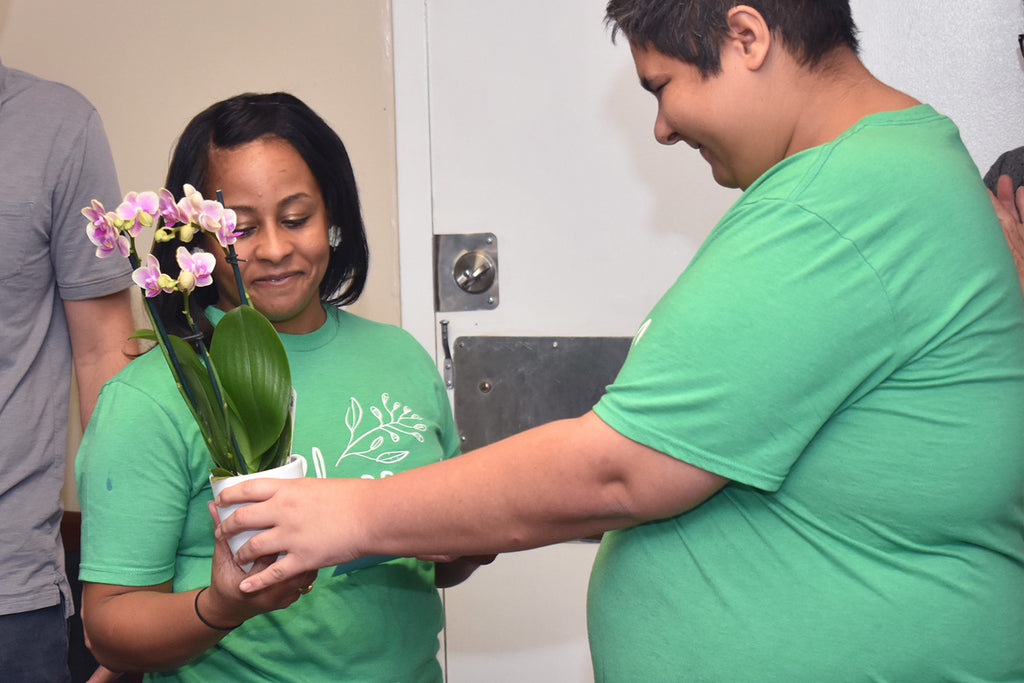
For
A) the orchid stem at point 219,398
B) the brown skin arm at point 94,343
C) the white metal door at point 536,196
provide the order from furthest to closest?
1. the white metal door at point 536,196
2. the brown skin arm at point 94,343
3. the orchid stem at point 219,398

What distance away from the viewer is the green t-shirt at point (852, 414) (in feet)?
2.56

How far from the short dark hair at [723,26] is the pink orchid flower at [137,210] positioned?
1.81 ft

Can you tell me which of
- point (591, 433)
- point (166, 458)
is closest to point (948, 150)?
point (591, 433)

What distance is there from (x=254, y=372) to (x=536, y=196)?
1.08 m

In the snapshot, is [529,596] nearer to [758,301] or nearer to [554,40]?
[554,40]

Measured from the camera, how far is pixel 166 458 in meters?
1.06

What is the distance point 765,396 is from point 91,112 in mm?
1366

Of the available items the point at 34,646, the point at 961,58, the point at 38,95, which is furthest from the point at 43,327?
the point at 961,58

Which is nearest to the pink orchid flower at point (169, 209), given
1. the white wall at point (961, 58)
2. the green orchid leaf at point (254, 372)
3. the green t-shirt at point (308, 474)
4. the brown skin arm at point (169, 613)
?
the green orchid leaf at point (254, 372)

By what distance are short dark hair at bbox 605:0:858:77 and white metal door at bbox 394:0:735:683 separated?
1001 mm

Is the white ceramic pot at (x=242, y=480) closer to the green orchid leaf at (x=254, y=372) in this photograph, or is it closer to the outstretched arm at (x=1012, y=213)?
the green orchid leaf at (x=254, y=372)

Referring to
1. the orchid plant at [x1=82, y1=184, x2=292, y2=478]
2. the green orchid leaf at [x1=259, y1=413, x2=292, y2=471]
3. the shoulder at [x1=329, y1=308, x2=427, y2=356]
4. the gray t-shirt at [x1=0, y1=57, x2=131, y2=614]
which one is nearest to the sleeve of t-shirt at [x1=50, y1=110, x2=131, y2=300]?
the gray t-shirt at [x1=0, y1=57, x2=131, y2=614]

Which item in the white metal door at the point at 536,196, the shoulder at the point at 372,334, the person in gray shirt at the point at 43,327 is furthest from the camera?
the white metal door at the point at 536,196

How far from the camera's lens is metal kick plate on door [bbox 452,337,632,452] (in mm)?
1979
